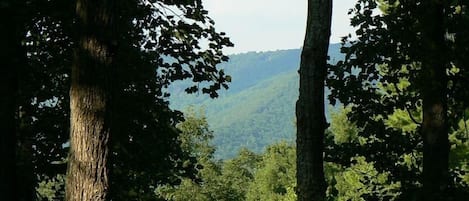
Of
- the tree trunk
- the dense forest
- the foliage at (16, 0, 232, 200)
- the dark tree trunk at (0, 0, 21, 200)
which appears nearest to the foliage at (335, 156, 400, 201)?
the dense forest

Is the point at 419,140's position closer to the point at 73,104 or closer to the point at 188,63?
the point at 188,63

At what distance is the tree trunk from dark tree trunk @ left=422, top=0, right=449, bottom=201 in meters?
6.23

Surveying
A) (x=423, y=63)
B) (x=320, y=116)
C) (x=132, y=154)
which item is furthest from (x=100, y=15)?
(x=423, y=63)

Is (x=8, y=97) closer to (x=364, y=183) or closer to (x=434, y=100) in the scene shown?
(x=364, y=183)

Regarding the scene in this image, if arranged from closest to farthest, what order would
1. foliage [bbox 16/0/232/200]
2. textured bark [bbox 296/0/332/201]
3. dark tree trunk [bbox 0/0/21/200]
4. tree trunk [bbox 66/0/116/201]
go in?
tree trunk [bbox 66/0/116/201]
textured bark [bbox 296/0/332/201]
dark tree trunk [bbox 0/0/21/200]
foliage [bbox 16/0/232/200]

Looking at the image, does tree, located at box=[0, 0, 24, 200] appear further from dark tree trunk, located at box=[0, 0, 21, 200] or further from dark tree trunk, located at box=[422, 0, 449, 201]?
dark tree trunk, located at box=[422, 0, 449, 201]

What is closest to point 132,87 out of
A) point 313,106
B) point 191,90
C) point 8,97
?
point 191,90

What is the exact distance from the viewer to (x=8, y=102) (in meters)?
8.84

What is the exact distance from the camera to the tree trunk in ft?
19.5

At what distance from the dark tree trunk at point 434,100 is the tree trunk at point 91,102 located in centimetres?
623

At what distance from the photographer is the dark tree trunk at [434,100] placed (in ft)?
34.3

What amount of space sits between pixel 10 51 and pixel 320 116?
15.1 feet

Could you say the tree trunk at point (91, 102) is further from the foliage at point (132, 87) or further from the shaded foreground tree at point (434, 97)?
the shaded foreground tree at point (434, 97)

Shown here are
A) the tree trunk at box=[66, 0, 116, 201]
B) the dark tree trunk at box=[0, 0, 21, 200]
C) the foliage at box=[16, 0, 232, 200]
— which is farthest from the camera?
the foliage at box=[16, 0, 232, 200]
